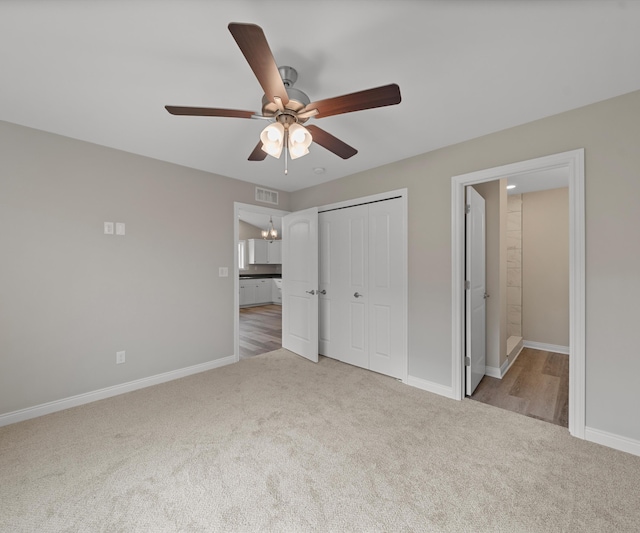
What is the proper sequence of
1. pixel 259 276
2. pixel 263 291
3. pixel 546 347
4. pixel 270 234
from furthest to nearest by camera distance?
pixel 270 234 → pixel 259 276 → pixel 263 291 → pixel 546 347

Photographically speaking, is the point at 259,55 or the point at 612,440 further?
the point at 612,440

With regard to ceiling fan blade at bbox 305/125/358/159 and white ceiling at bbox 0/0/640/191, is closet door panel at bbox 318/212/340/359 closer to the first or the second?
white ceiling at bbox 0/0/640/191

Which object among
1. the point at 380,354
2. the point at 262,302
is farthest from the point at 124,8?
the point at 262,302

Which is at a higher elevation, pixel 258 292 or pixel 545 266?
pixel 545 266

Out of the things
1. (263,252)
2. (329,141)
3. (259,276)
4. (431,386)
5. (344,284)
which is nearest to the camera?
(329,141)

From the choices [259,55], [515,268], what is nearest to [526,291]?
[515,268]

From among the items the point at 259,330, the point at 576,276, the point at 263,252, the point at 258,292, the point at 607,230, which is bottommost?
the point at 259,330

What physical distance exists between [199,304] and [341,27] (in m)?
3.06

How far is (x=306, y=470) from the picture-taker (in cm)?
176

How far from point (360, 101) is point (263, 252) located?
818 centimetres

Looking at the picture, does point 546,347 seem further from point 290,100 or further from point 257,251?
point 257,251

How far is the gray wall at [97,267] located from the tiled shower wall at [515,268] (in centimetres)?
442

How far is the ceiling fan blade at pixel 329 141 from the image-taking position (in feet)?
5.89

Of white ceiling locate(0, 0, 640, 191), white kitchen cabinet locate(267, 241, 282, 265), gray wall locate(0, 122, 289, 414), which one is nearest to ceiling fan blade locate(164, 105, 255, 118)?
white ceiling locate(0, 0, 640, 191)
